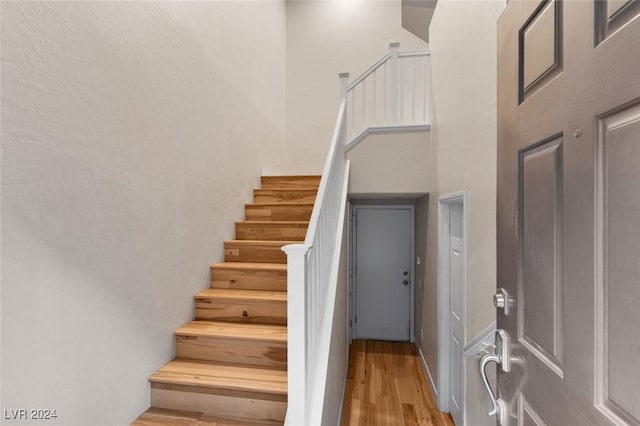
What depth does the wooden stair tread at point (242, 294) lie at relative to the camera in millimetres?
2028

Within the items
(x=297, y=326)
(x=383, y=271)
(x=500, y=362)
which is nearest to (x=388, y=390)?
(x=383, y=271)

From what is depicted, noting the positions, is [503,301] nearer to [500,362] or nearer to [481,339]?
[500,362]

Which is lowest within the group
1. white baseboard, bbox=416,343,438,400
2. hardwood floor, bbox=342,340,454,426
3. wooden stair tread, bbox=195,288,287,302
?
hardwood floor, bbox=342,340,454,426

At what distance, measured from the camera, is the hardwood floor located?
265 cm

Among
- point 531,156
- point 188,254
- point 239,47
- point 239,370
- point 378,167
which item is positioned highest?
point 239,47

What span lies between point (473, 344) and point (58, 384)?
2.01m

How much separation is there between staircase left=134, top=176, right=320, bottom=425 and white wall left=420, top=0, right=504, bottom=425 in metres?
1.20

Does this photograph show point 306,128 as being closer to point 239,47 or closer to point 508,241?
point 239,47

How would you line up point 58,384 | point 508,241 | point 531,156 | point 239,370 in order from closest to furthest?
1. point 531,156
2. point 508,241
3. point 58,384
4. point 239,370

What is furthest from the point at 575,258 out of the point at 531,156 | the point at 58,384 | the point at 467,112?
the point at 58,384

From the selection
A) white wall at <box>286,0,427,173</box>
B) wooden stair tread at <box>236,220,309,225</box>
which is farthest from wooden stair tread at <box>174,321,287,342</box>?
white wall at <box>286,0,427,173</box>

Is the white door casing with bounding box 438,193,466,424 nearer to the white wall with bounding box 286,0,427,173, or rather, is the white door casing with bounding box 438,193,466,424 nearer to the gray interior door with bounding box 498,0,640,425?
the gray interior door with bounding box 498,0,640,425

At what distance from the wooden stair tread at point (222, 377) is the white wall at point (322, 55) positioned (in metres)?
3.20

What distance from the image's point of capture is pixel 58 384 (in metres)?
1.19
